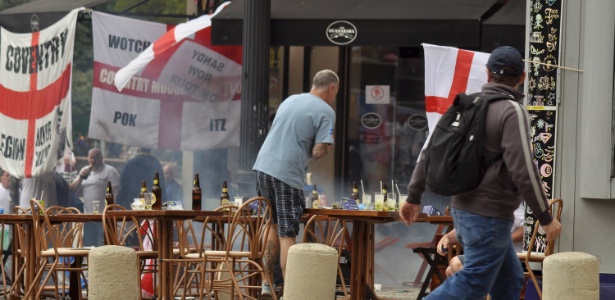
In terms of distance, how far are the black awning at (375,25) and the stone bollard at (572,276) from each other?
15.2 ft

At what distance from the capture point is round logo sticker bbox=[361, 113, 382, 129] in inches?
651

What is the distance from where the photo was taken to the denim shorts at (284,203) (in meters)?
11.2

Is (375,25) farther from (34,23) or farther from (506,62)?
(506,62)

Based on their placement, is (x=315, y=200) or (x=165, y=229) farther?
(x=315, y=200)

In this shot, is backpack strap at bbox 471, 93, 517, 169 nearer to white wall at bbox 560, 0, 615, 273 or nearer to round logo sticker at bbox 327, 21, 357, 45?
white wall at bbox 560, 0, 615, 273

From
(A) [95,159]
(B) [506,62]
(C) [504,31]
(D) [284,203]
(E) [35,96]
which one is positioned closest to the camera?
(B) [506,62]

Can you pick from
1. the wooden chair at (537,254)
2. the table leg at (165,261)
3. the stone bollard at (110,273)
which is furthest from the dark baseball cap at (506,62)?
the table leg at (165,261)

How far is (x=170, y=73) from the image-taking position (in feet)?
52.3

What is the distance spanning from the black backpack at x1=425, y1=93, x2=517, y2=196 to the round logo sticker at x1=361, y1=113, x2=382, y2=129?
8864mm

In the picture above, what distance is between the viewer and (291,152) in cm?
1134

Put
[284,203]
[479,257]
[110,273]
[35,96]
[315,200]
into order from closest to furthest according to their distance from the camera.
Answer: [479,257] → [110,273] → [284,203] → [315,200] → [35,96]

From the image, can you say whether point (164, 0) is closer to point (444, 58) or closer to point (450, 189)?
point (444, 58)

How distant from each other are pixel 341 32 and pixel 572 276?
5.17 m

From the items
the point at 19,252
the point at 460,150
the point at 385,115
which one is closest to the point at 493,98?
the point at 460,150
